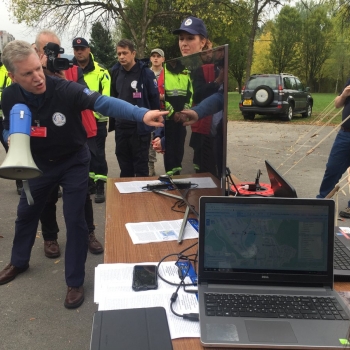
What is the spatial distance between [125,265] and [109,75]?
377 centimetres

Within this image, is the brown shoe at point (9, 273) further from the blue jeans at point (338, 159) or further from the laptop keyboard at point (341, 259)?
the blue jeans at point (338, 159)

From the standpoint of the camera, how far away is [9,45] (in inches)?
90.7

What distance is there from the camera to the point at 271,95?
44.0 feet

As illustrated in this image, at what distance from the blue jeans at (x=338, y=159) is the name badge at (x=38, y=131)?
124 inches

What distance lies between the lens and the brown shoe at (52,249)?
354 centimetres

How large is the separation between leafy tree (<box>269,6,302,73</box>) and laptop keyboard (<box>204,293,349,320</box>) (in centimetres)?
4559

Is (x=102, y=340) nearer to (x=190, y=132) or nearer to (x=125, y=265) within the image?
(x=125, y=265)

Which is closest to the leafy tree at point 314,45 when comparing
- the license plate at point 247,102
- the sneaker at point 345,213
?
the license plate at point 247,102

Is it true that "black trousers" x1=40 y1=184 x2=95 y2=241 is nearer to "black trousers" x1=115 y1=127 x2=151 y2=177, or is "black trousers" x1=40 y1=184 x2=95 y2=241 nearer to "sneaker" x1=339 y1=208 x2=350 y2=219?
"black trousers" x1=115 y1=127 x2=151 y2=177

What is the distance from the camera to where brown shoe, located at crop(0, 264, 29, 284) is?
3.07m

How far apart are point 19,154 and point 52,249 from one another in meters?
1.77

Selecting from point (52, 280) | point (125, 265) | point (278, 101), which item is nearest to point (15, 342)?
point (52, 280)

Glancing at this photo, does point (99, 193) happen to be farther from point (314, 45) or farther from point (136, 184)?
point (314, 45)

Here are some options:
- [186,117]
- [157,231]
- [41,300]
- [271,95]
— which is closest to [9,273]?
[41,300]
